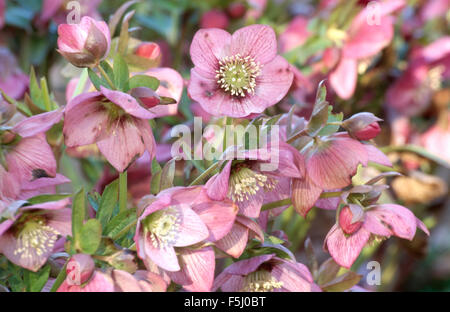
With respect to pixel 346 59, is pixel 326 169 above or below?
below

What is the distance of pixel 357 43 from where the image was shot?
2.50 feet

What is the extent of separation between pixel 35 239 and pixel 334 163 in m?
0.19

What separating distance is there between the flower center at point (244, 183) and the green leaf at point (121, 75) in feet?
0.30

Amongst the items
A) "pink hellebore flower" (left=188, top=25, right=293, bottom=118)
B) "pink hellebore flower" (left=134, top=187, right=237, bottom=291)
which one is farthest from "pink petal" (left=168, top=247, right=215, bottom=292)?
"pink hellebore flower" (left=188, top=25, right=293, bottom=118)

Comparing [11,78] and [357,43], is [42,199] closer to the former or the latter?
[11,78]

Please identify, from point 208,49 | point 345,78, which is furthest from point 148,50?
point 345,78

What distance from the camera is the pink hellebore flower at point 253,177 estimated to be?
0.35m

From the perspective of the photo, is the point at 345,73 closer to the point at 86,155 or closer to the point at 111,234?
the point at 86,155

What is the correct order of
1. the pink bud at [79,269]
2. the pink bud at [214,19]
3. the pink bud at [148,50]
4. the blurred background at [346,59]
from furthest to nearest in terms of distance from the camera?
the pink bud at [214,19] < the blurred background at [346,59] < the pink bud at [148,50] < the pink bud at [79,269]

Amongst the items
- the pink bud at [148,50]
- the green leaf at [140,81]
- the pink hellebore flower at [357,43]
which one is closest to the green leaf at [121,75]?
the green leaf at [140,81]

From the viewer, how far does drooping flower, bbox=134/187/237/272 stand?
1.13 feet

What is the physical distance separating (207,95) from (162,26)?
20.8 inches

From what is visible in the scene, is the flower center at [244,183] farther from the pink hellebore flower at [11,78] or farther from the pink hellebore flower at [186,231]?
the pink hellebore flower at [11,78]
